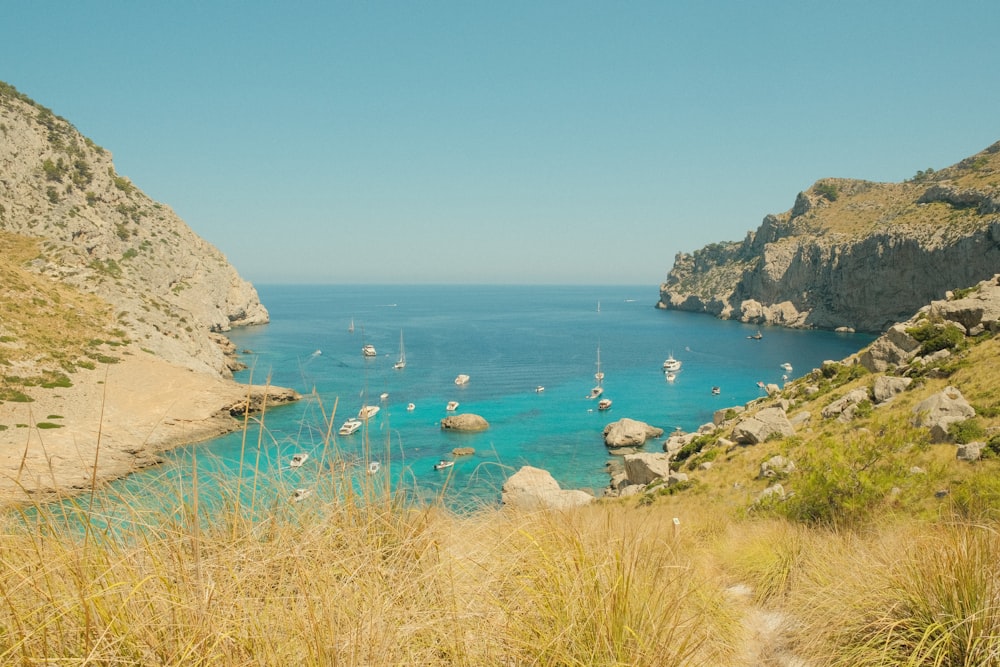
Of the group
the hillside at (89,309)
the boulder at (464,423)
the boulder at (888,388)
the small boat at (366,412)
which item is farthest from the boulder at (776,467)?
the boulder at (464,423)

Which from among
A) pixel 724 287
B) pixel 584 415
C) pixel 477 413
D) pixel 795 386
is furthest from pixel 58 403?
pixel 724 287

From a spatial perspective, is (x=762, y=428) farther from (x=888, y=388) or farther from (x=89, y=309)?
(x=89, y=309)

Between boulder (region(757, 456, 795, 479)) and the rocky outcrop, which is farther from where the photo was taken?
the rocky outcrop

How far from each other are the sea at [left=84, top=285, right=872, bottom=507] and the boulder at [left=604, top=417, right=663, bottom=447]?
937 mm

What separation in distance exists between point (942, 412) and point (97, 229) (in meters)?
74.8

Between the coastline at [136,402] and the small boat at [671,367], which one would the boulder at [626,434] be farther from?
the small boat at [671,367]

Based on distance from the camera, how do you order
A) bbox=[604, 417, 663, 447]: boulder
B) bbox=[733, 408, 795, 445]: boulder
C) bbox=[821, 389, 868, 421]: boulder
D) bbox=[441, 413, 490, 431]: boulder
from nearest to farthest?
bbox=[821, 389, 868, 421]: boulder → bbox=[733, 408, 795, 445]: boulder → bbox=[604, 417, 663, 447]: boulder → bbox=[441, 413, 490, 431]: boulder

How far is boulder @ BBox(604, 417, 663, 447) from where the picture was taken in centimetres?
3712

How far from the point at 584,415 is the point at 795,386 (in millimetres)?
20463

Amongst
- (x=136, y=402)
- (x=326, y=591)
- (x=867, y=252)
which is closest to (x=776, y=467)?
(x=326, y=591)

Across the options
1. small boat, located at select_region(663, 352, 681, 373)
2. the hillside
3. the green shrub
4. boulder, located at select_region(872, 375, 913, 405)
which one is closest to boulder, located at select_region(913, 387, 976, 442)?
boulder, located at select_region(872, 375, 913, 405)

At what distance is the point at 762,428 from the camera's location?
66.5 ft

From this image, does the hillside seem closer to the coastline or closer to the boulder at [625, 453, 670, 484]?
the coastline

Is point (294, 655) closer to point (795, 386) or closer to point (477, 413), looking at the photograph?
point (795, 386)
